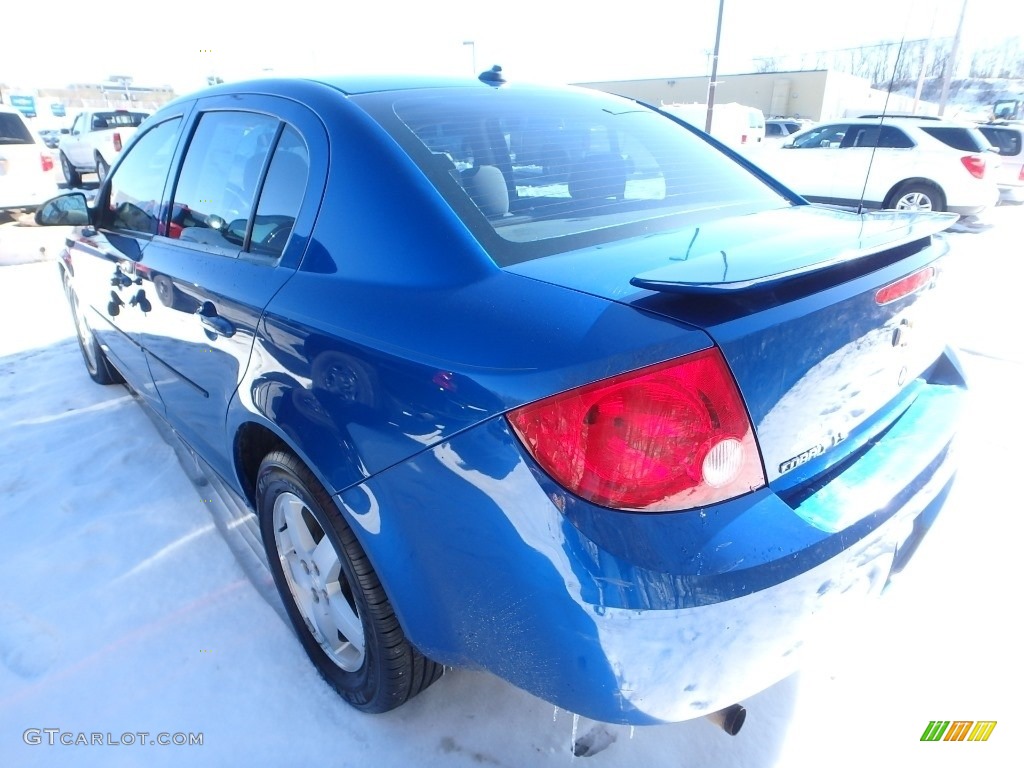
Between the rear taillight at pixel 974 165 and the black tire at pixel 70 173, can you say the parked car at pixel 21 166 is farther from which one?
the rear taillight at pixel 974 165

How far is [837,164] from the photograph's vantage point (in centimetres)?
1034

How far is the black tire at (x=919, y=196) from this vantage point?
936cm

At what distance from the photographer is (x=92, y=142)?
1578 cm

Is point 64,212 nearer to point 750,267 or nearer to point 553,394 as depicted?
point 553,394

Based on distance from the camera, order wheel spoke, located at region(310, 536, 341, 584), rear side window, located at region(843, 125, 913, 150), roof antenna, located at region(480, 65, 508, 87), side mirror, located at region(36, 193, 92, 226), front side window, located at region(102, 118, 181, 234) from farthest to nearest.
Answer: rear side window, located at region(843, 125, 913, 150) < side mirror, located at region(36, 193, 92, 226) < front side window, located at region(102, 118, 181, 234) < roof antenna, located at region(480, 65, 508, 87) < wheel spoke, located at region(310, 536, 341, 584)

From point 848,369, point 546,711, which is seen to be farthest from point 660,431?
point 546,711

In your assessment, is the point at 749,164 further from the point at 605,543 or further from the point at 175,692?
the point at 175,692

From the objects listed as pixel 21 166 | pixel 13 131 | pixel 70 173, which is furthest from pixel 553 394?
pixel 70 173

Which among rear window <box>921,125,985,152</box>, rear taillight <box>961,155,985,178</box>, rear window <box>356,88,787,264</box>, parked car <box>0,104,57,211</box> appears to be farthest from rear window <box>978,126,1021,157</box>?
parked car <box>0,104,57,211</box>

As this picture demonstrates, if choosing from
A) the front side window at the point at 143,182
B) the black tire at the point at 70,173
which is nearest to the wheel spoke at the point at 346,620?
the front side window at the point at 143,182

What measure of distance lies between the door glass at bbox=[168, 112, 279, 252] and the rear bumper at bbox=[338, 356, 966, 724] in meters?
1.11

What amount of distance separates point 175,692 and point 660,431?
1737mm

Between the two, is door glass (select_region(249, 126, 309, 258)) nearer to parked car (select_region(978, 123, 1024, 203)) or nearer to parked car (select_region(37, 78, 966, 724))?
parked car (select_region(37, 78, 966, 724))

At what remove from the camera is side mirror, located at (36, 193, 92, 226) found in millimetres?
3102
